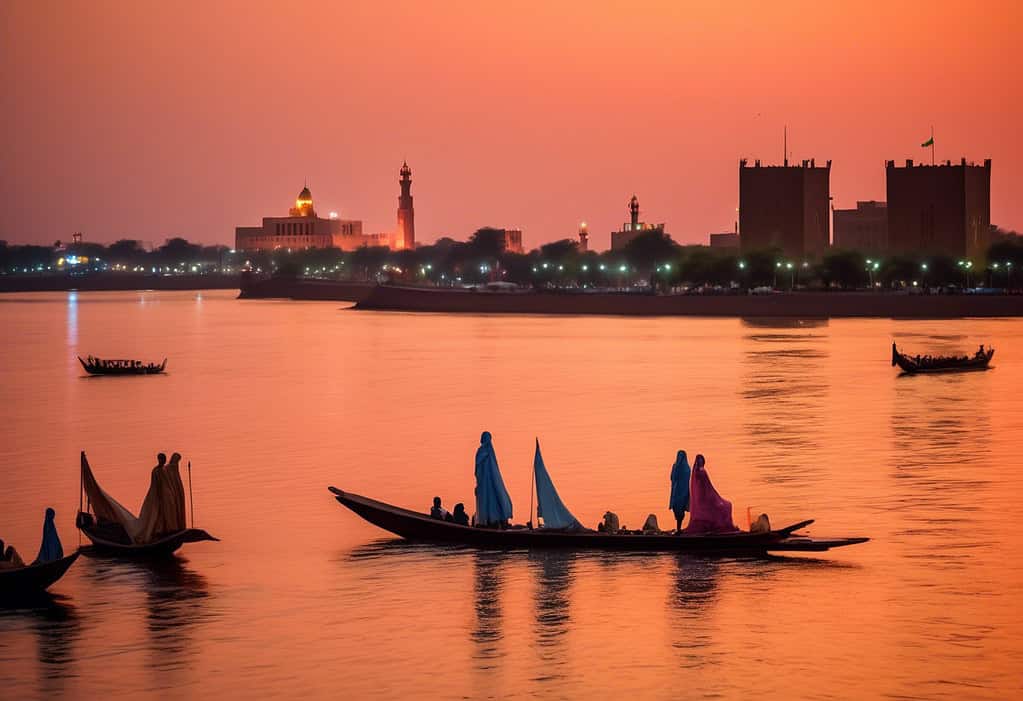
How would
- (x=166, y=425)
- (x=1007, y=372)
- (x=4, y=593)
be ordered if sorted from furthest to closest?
1. (x=1007, y=372)
2. (x=166, y=425)
3. (x=4, y=593)

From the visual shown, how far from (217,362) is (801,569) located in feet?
202

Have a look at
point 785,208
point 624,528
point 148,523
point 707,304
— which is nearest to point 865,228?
point 785,208

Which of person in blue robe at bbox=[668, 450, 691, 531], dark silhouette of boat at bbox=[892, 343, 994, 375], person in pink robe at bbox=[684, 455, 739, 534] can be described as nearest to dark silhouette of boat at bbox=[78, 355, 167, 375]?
dark silhouette of boat at bbox=[892, 343, 994, 375]

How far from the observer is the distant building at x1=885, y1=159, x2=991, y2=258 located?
15550 centimetres

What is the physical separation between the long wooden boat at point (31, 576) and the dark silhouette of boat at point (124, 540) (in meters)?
2.45

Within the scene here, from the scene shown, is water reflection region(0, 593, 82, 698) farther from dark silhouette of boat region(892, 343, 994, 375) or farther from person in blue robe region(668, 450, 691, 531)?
dark silhouette of boat region(892, 343, 994, 375)

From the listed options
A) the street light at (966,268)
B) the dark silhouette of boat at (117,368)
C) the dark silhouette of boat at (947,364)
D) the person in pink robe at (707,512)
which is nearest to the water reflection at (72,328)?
the dark silhouette of boat at (117,368)

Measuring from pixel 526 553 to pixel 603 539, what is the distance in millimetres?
1545

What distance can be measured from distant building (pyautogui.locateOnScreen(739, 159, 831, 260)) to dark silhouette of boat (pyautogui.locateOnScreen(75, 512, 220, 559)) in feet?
450

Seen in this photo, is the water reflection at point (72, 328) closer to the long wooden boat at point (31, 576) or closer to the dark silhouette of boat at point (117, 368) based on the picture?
the dark silhouette of boat at point (117, 368)

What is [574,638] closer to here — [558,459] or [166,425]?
[558,459]

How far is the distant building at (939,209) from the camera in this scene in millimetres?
155500

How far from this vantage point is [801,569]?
25.4 meters

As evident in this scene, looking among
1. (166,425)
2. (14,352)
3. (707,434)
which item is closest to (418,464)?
(707,434)
